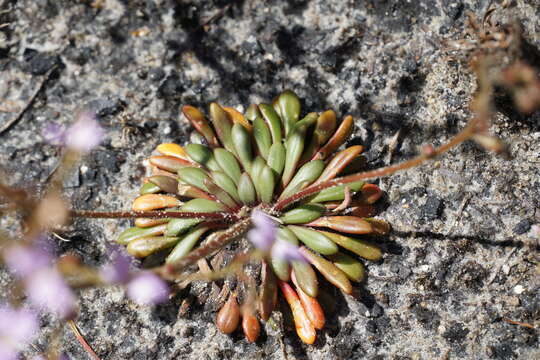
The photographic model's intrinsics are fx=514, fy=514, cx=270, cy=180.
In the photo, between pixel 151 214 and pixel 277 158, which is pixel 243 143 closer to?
pixel 277 158

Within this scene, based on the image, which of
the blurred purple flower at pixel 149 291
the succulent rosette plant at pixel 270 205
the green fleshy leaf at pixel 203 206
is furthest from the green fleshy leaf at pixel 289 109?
the blurred purple flower at pixel 149 291

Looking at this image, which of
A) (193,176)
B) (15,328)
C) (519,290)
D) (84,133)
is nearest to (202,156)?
(193,176)

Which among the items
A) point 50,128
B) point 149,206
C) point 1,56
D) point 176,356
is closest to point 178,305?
point 176,356

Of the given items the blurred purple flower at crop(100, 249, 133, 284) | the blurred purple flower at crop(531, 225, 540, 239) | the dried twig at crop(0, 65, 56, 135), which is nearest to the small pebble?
the blurred purple flower at crop(531, 225, 540, 239)

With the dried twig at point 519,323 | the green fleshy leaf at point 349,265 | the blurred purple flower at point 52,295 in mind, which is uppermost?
the green fleshy leaf at point 349,265

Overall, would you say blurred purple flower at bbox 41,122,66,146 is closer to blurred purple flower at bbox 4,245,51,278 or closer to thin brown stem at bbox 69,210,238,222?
blurred purple flower at bbox 4,245,51,278

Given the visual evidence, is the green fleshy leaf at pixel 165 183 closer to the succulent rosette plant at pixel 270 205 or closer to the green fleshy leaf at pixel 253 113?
the succulent rosette plant at pixel 270 205

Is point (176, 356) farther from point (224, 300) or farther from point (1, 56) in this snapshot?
point (1, 56)
